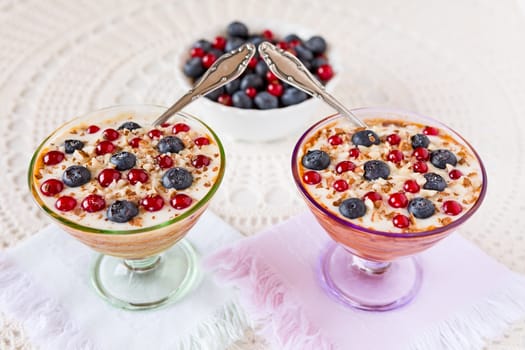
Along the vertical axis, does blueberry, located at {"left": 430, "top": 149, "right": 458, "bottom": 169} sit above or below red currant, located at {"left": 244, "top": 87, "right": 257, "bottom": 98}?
below

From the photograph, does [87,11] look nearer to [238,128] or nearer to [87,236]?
[238,128]

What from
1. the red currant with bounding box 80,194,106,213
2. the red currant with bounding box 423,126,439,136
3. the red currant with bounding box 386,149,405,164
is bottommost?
the red currant with bounding box 423,126,439,136

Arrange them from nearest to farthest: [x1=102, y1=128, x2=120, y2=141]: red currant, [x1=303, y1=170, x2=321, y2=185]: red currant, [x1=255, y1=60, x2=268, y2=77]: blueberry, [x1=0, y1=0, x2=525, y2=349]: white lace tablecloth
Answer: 1. [x1=303, y1=170, x2=321, y2=185]: red currant
2. [x1=102, y1=128, x2=120, y2=141]: red currant
3. [x1=0, y1=0, x2=525, y2=349]: white lace tablecloth
4. [x1=255, y1=60, x2=268, y2=77]: blueberry

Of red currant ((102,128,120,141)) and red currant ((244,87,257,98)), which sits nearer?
red currant ((102,128,120,141))

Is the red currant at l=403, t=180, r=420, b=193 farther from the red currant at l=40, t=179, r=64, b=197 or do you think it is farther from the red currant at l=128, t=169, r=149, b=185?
the red currant at l=40, t=179, r=64, b=197

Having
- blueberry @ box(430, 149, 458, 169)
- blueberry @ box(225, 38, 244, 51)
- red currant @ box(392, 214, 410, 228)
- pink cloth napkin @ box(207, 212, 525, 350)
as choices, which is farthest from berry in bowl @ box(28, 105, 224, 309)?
blueberry @ box(225, 38, 244, 51)

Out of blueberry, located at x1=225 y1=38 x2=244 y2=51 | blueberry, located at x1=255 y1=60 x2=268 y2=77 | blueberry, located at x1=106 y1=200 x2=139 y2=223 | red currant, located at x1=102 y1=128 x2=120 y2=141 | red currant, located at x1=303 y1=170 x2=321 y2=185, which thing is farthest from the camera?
blueberry, located at x1=225 y1=38 x2=244 y2=51
